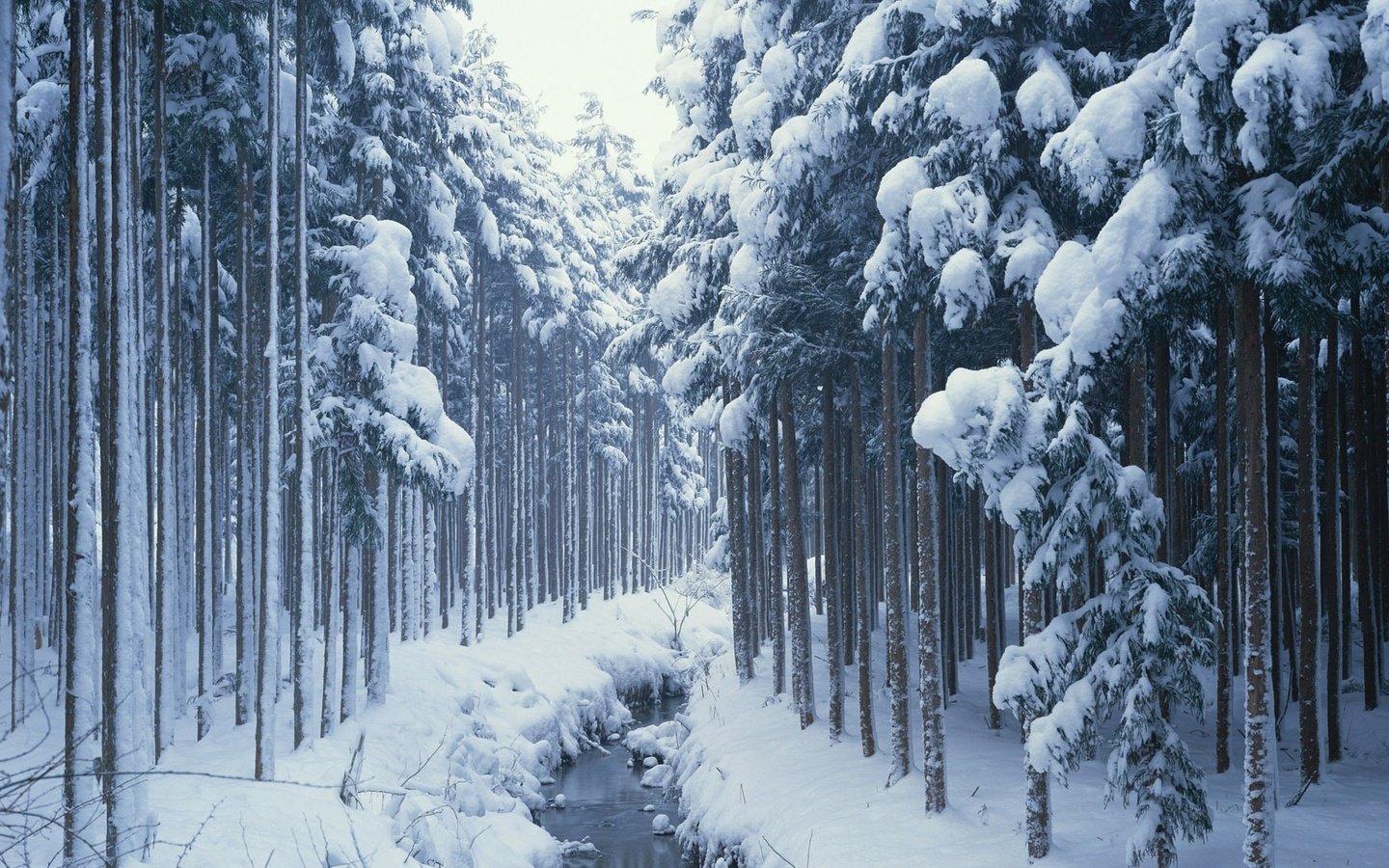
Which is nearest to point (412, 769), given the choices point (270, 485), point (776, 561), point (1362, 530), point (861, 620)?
point (270, 485)

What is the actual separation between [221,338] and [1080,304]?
1692 centimetres

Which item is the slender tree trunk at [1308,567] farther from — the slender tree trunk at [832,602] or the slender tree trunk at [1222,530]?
the slender tree trunk at [832,602]

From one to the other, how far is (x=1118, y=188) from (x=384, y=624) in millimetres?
13504

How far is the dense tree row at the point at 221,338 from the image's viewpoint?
8.38 metres

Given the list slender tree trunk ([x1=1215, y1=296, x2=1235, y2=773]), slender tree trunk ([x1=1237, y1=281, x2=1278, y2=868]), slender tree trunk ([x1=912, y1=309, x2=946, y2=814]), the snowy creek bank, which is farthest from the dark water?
slender tree trunk ([x1=1237, y1=281, x2=1278, y2=868])

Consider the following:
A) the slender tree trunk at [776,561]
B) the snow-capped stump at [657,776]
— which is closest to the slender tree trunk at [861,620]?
the slender tree trunk at [776,561]

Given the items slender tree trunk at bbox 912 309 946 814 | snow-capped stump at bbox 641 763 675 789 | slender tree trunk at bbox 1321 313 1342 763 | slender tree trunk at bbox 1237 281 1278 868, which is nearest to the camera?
slender tree trunk at bbox 1237 281 1278 868

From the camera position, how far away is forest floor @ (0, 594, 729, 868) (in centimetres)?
958

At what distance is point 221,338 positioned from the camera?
19.2 m

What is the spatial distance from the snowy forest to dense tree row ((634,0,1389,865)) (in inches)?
2.0

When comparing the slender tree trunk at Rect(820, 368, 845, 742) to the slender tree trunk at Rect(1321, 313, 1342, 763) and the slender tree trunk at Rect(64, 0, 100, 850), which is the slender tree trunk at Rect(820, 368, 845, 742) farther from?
the slender tree trunk at Rect(64, 0, 100, 850)

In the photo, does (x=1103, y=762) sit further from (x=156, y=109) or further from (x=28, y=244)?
(x=28, y=244)

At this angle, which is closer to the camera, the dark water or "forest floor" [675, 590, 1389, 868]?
"forest floor" [675, 590, 1389, 868]

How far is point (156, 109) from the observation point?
11.4m
